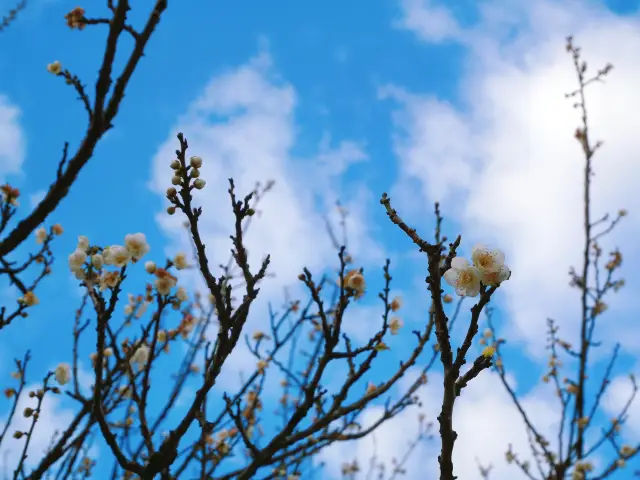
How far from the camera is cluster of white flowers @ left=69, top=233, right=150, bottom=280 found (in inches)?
115

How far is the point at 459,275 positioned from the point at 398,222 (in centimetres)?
31

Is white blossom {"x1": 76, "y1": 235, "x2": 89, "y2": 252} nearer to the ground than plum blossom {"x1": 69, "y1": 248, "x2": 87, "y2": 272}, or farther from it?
farther from it

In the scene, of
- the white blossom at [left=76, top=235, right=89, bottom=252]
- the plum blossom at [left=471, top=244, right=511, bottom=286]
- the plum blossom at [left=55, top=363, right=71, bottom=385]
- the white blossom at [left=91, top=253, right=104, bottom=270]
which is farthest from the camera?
the plum blossom at [left=55, top=363, right=71, bottom=385]

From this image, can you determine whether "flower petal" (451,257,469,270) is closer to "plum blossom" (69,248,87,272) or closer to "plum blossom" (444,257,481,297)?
"plum blossom" (444,257,481,297)

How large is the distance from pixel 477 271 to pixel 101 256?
6.86ft

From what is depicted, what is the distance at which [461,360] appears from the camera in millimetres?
1377

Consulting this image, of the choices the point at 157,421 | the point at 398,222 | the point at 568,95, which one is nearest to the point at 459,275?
the point at 398,222

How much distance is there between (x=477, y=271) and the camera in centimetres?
168

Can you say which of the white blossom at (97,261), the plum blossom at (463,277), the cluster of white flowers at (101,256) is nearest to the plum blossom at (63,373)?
the cluster of white flowers at (101,256)

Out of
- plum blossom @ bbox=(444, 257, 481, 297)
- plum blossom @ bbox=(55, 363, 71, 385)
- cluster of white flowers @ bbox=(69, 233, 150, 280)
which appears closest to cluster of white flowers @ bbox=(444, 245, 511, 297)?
plum blossom @ bbox=(444, 257, 481, 297)

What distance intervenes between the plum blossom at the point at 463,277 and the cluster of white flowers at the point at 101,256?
1.86 m

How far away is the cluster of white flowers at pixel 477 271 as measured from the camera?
164 cm

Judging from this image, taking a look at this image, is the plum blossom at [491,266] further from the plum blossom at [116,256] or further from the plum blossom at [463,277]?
the plum blossom at [116,256]

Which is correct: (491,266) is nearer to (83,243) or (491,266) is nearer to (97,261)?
(97,261)
